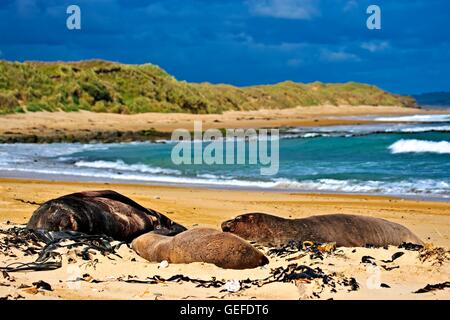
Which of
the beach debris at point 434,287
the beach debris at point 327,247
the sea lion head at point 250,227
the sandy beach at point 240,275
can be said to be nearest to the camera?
the sandy beach at point 240,275

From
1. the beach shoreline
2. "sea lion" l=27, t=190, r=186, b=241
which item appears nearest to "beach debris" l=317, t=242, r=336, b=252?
"sea lion" l=27, t=190, r=186, b=241

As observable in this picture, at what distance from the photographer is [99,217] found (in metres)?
7.09

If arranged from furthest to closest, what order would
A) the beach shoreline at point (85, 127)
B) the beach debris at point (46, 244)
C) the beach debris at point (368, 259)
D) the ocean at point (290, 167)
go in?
1. the beach shoreline at point (85, 127)
2. the ocean at point (290, 167)
3. the beach debris at point (368, 259)
4. the beach debris at point (46, 244)

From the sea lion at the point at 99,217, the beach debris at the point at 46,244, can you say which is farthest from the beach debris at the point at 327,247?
the beach debris at the point at 46,244

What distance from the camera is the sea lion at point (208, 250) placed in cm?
589

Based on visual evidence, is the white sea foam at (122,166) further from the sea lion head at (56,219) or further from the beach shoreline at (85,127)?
the sea lion head at (56,219)

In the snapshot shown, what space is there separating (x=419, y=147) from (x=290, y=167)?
571cm

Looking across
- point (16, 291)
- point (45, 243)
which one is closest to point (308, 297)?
point (16, 291)

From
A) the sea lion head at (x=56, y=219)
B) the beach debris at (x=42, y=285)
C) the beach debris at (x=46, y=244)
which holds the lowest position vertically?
the beach debris at (x=42, y=285)

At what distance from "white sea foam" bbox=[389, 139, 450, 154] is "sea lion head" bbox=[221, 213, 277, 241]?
1363 centimetres

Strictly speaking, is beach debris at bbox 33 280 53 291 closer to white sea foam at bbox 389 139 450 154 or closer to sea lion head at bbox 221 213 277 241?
sea lion head at bbox 221 213 277 241

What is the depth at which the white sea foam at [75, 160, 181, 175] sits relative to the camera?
1738cm

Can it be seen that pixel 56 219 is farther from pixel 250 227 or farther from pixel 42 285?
pixel 250 227

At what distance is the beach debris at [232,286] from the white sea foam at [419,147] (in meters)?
15.6
